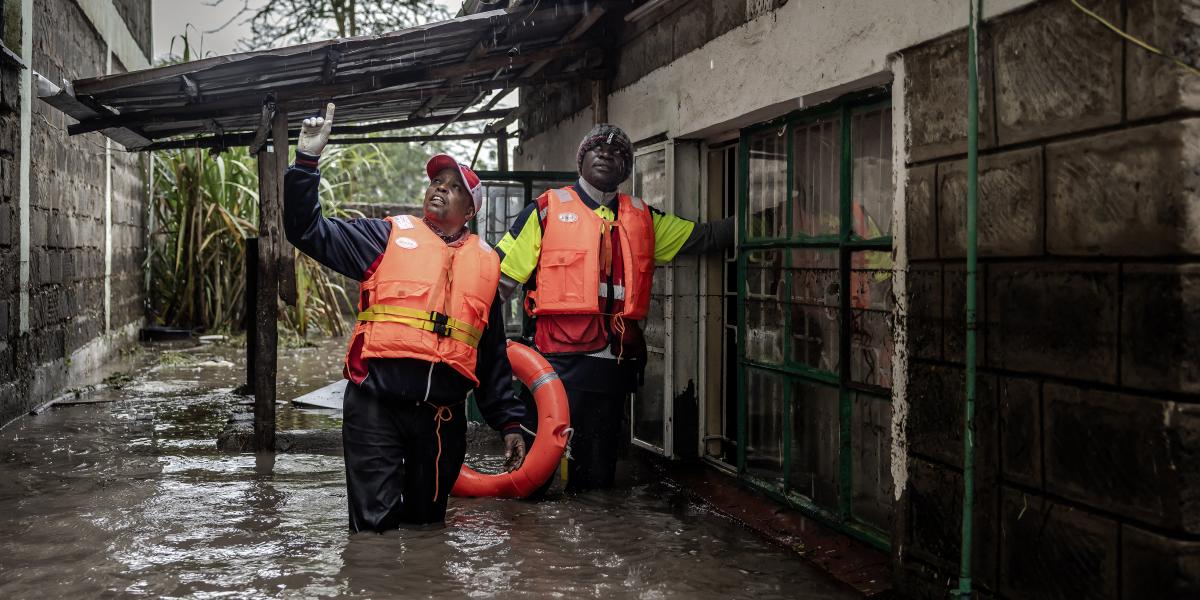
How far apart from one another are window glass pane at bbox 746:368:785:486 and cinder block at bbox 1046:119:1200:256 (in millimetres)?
2329

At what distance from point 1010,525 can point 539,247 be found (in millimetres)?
2918

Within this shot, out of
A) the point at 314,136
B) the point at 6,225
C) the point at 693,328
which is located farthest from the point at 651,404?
the point at 6,225

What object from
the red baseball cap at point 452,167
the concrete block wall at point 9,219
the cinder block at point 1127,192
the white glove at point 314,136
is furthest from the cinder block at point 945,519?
the concrete block wall at point 9,219

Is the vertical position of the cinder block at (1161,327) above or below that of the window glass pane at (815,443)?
above

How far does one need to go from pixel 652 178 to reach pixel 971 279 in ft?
10.8

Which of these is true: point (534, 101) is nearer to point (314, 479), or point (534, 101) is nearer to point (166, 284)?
point (314, 479)

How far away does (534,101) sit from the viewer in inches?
361

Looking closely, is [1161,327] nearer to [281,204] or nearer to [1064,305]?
[1064,305]

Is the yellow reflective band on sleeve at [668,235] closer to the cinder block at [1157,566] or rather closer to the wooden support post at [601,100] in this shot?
the wooden support post at [601,100]

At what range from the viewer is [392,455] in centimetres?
411

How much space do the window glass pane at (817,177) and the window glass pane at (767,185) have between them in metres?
0.13

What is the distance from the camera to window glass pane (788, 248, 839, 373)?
467 cm

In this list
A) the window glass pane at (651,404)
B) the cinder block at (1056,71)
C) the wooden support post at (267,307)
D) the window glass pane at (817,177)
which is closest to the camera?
the cinder block at (1056,71)

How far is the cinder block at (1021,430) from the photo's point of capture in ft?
9.98
